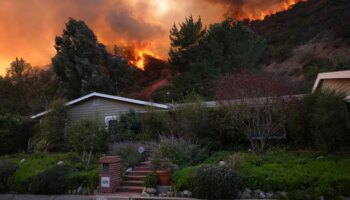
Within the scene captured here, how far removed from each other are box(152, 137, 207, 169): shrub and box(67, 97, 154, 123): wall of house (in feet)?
22.8

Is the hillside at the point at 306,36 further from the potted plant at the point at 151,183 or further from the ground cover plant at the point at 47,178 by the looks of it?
the ground cover plant at the point at 47,178

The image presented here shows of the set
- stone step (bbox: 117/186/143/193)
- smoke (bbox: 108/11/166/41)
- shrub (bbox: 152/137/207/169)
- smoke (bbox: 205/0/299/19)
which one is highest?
smoke (bbox: 205/0/299/19)

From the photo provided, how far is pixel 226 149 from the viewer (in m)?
15.8

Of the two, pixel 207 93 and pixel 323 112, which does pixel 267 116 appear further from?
pixel 207 93

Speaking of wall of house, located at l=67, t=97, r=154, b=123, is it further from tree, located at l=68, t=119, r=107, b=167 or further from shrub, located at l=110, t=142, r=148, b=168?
shrub, located at l=110, t=142, r=148, b=168

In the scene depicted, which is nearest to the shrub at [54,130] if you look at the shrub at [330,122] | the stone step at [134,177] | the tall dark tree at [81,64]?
the stone step at [134,177]

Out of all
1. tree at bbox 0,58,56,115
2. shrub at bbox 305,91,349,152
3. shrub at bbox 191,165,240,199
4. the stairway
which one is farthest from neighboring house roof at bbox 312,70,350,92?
tree at bbox 0,58,56,115

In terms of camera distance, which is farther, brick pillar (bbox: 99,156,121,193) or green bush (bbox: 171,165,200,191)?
brick pillar (bbox: 99,156,121,193)

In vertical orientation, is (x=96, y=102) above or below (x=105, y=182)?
above

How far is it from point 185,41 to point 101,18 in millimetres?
7362

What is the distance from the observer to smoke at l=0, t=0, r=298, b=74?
1908 centimetres

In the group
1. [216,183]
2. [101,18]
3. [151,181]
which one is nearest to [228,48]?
[101,18]

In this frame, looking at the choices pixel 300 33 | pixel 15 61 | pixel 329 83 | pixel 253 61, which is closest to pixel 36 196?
pixel 329 83

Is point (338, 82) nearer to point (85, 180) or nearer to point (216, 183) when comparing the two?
point (216, 183)
